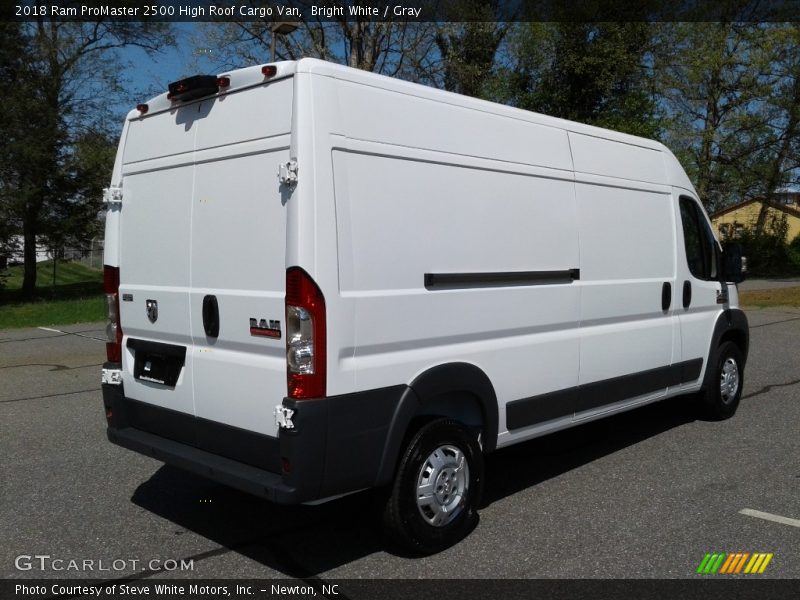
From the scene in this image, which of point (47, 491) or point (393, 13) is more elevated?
point (393, 13)

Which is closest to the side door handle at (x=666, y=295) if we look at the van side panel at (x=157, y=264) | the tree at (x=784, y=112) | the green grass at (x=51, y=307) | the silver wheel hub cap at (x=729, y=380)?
the silver wheel hub cap at (x=729, y=380)

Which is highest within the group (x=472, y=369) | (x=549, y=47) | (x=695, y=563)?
(x=549, y=47)

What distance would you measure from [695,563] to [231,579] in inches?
91.9

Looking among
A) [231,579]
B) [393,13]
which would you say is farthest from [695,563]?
[393,13]

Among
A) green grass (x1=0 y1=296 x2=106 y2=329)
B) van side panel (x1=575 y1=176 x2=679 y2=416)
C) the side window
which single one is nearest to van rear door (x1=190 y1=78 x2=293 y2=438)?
van side panel (x1=575 y1=176 x2=679 y2=416)

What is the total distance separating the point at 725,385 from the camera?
7.08 metres

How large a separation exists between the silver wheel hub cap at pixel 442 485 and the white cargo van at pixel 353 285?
0.01m

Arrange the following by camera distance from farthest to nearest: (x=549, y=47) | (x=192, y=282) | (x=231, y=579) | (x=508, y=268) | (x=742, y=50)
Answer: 1. (x=742, y=50)
2. (x=549, y=47)
3. (x=508, y=268)
4. (x=192, y=282)
5. (x=231, y=579)

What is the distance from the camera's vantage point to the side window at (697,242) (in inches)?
253

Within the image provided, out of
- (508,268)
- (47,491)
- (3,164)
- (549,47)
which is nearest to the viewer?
(508,268)

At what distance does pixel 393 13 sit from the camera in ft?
83.9

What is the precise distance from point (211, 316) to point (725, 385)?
4.90m

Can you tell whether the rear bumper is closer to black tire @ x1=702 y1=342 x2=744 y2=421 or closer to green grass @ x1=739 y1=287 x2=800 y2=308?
black tire @ x1=702 y1=342 x2=744 y2=421

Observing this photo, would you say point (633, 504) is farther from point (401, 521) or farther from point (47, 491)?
point (47, 491)
